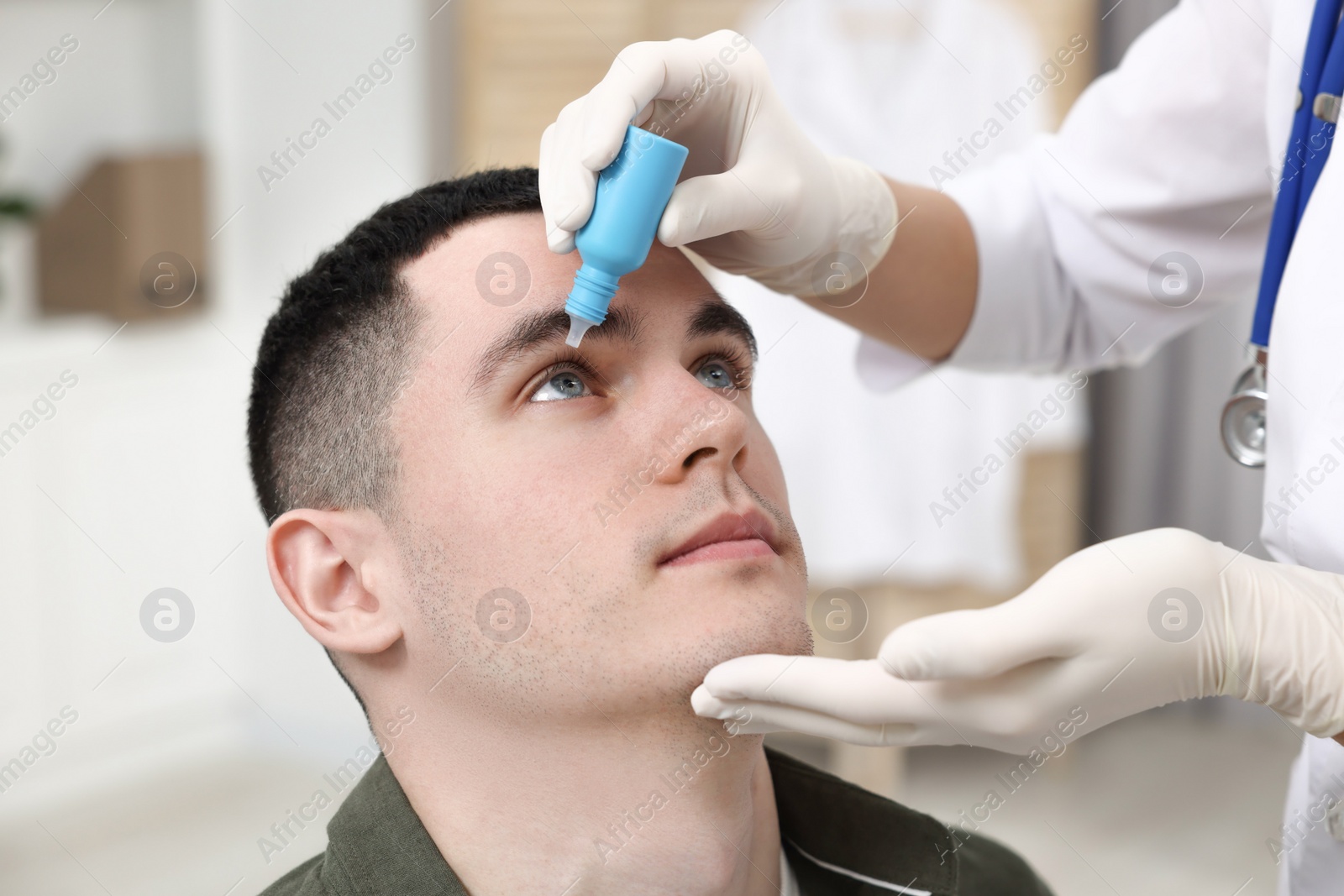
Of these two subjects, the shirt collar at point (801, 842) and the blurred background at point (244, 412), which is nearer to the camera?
the shirt collar at point (801, 842)

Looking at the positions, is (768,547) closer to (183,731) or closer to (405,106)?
(405,106)

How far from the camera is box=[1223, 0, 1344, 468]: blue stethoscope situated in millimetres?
1047

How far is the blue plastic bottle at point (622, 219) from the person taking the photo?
3.01 ft

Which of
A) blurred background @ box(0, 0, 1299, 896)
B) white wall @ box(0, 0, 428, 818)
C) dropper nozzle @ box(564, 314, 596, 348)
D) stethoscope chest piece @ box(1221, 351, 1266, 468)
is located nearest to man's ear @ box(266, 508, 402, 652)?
dropper nozzle @ box(564, 314, 596, 348)

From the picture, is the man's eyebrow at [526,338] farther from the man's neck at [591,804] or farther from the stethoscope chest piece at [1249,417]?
the stethoscope chest piece at [1249,417]

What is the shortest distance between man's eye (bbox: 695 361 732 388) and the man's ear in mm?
328

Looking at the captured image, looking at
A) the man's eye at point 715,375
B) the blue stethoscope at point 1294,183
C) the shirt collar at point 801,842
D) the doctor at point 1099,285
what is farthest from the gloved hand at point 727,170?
the shirt collar at point 801,842

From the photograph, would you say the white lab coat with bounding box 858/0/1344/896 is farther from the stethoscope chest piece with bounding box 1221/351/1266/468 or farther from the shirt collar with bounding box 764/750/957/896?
the shirt collar with bounding box 764/750/957/896

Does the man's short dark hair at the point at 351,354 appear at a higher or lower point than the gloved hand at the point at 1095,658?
higher

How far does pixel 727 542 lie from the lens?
1007mm

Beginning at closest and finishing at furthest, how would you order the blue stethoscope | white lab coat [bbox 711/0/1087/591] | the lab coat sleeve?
the blue stethoscope < the lab coat sleeve < white lab coat [bbox 711/0/1087/591]

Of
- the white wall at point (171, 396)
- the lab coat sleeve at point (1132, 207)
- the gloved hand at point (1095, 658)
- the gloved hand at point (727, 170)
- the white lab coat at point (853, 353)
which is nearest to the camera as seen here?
the gloved hand at point (1095, 658)

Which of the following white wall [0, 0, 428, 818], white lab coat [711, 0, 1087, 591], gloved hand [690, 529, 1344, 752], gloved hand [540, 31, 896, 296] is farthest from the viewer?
white wall [0, 0, 428, 818]

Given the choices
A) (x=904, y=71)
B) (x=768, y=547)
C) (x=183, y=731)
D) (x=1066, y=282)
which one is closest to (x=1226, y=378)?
(x=904, y=71)
